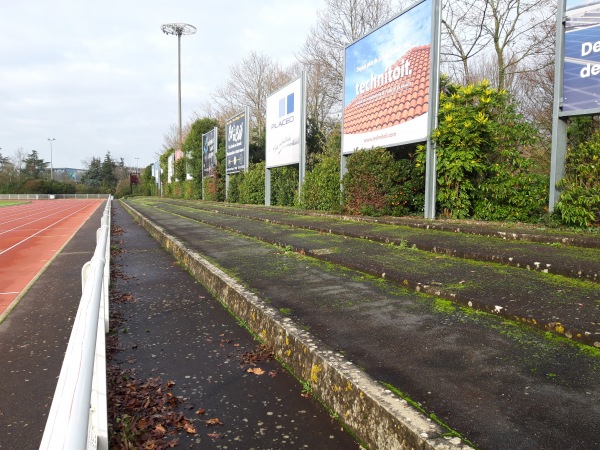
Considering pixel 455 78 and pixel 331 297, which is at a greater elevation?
pixel 455 78

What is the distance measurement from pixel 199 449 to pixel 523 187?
283 inches

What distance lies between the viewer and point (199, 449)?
2090mm

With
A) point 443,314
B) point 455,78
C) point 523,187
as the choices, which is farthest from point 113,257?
point 455,78

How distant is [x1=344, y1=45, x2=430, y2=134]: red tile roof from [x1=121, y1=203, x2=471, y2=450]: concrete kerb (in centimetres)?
662

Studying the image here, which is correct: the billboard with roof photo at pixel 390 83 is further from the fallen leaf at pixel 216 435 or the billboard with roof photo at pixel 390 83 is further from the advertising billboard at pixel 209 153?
the advertising billboard at pixel 209 153

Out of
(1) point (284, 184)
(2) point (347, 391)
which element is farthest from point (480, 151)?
(1) point (284, 184)

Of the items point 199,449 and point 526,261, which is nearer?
point 199,449

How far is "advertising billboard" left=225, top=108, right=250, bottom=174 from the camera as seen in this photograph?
2100 cm

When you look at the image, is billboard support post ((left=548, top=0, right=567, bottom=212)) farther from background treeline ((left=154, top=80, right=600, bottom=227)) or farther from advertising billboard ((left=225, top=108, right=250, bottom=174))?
advertising billboard ((left=225, top=108, right=250, bottom=174))

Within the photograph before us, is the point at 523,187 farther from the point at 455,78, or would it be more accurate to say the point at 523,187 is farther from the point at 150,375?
the point at 455,78

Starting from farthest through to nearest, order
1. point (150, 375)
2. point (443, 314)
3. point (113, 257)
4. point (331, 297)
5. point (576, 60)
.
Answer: point (113, 257)
point (576, 60)
point (331, 297)
point (443, 314)
point (150, 375)

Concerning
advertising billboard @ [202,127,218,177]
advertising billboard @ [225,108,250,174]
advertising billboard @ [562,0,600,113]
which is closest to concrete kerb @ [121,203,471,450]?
advertising billboard @ [562,0,600,113]

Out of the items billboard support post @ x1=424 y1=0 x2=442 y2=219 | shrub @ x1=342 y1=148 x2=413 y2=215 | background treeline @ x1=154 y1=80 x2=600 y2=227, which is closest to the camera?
background treeline @ x1=154 y1=80 x2=600 y2=227

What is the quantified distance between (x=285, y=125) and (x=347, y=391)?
14.1 m
